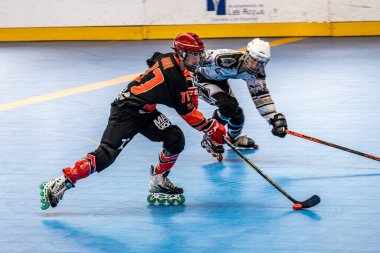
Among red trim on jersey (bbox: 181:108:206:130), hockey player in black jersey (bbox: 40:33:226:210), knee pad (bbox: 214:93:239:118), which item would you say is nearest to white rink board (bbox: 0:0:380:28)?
knee pad (bbox: 214:93:239:118)

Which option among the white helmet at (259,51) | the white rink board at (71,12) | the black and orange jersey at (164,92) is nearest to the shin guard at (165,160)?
the black and orange jersey at (164,92)

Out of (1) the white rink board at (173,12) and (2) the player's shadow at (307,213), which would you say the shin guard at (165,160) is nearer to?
(2) the player's shadow at (307,213)

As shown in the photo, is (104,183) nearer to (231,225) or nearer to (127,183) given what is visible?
(127,183)

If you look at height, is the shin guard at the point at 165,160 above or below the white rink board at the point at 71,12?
above

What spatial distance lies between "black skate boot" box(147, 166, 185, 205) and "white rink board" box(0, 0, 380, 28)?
847 centimetres

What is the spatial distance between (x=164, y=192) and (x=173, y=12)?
8.79 meters

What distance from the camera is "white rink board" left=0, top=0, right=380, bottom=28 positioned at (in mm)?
14734

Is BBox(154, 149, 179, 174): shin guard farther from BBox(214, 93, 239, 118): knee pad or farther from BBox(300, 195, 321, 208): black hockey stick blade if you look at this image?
BBox(214, 93, 239, 118): knee pad

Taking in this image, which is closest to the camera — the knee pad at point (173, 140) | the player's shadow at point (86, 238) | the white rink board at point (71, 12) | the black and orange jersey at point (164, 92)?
the player's shadow at point (86, 238)

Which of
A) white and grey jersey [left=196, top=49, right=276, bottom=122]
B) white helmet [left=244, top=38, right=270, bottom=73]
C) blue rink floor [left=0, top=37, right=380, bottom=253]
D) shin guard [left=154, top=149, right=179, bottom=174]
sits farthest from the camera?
white and grey jersey [left=196, top=49, right=276, bottom=122]

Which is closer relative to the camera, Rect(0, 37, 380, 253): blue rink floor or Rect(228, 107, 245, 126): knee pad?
Rect(0, 37, 380, 253): blue rink floor

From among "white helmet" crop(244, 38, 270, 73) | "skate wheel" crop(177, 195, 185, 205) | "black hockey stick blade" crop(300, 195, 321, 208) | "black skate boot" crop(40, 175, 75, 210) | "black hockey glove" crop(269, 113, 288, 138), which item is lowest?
"skate wheel" crop(177, 195, 185, 205)

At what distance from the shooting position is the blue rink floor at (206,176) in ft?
19.7

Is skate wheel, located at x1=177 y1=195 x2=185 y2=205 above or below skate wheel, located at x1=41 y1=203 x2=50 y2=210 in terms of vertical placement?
below
